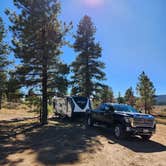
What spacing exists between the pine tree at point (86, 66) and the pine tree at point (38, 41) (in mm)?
12124

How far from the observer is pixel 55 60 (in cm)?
2377

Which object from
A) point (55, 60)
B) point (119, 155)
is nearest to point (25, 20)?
point (55, 60)

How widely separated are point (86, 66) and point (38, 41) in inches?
546

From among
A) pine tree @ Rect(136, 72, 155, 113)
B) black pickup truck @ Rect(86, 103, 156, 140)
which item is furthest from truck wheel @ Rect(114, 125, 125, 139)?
pine tree @ Rect(136, 72, 155, 113)

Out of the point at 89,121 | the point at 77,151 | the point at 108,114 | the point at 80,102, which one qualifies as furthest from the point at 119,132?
the point at 80,102

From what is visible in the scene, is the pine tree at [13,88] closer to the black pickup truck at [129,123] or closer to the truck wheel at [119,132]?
the black pickup truck at [129,123]

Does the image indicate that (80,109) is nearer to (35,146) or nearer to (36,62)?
(36,62)

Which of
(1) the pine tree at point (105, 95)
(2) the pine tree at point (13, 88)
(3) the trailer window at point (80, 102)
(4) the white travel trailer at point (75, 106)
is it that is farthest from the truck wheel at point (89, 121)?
(1) the pine tree at point (105, 95)

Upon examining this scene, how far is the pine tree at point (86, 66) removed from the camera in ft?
117

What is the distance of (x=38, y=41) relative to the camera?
22953 millimetres

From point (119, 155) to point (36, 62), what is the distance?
14.0m

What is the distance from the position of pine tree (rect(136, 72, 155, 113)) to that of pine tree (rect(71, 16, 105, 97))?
21824 mm

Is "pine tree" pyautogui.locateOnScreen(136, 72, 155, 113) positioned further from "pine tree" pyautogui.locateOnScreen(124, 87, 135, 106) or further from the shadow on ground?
the shadow on ground

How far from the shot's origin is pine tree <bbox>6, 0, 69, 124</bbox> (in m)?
22.3
